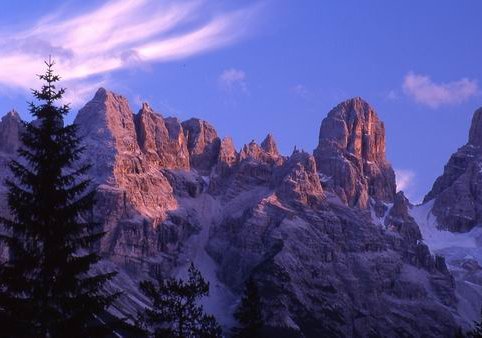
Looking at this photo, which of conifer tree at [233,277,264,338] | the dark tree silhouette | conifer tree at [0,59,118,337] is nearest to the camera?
conifer tree at [0,59,118,337]

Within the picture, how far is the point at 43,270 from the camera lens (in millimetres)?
39031

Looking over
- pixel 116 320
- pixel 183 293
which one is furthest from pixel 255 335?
pixel 116 320

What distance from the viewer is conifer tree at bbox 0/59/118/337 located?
38.1 meters

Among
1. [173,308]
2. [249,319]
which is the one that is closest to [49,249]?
[173,308]

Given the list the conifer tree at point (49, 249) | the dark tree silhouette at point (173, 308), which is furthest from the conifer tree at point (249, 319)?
the conifer tree at point (49, 249)

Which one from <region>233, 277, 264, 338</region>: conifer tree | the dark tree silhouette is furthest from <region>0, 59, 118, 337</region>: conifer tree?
<region>233, 277, 264, 338</region>: conifer tree

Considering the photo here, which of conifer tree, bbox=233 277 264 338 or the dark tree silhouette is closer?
the dark tree silhouette

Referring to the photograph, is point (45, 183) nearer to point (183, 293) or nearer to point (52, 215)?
point (52, 215)

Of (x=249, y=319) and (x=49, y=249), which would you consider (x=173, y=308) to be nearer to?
(x=249, y=319)

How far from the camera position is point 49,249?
39219 mm

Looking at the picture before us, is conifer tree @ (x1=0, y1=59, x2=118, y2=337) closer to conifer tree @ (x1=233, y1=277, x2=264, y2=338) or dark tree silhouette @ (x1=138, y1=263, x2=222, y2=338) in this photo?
dark tree silhouette @ (x1=138, y1=263, x2=222, y2=338)

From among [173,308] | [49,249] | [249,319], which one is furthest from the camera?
[249,319]

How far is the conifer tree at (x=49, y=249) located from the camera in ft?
125

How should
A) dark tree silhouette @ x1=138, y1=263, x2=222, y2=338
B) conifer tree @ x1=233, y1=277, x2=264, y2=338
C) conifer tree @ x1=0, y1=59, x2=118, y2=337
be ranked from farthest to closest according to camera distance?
conifer tree @ x1=233, y1=277, x2=264, y2=338 < dark tree silhouette @ x1=138, y1=263, x2=222, y2=338 < conifer tree @ x1=0, y1=59, x2=118, y2=337
